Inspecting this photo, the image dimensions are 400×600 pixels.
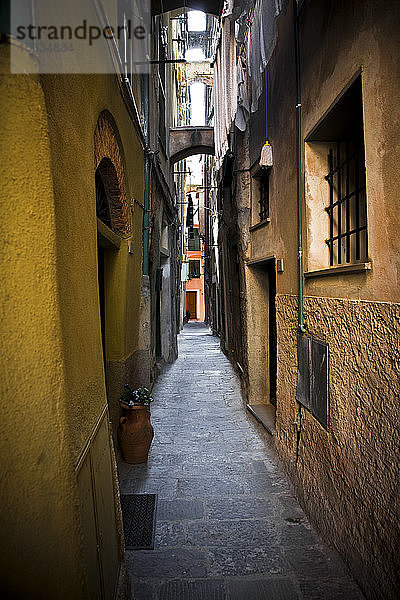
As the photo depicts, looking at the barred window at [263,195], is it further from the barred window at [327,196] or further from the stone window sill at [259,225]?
the barred window at [327,196]

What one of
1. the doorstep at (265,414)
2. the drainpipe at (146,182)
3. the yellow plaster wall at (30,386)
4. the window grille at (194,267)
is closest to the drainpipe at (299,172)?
the doorstep at (265,414)

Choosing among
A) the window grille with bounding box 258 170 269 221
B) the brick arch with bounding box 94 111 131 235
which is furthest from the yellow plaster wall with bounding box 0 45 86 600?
the window grille with bounding box 258 170 269 221

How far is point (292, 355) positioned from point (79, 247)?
2.91m

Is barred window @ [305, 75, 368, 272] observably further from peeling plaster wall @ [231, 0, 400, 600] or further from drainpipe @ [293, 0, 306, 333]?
drainpipe @ [293, 0, 306, 333]

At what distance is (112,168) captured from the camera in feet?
14.7

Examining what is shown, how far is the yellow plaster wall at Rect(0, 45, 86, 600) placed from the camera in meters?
1.74

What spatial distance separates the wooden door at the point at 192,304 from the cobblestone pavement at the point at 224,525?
3032cm

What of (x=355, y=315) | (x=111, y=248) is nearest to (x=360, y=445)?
(x=355, y=315)

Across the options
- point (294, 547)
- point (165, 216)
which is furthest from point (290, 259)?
point (165, 216)

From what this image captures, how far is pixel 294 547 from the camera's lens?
358 centimetres

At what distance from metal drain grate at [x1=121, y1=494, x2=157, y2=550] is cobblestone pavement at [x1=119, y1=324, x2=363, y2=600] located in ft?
0.25

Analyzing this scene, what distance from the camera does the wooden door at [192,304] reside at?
37.4 metres

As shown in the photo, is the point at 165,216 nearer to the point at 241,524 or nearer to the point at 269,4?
the point at 269,4

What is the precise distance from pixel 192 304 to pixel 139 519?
110ft
